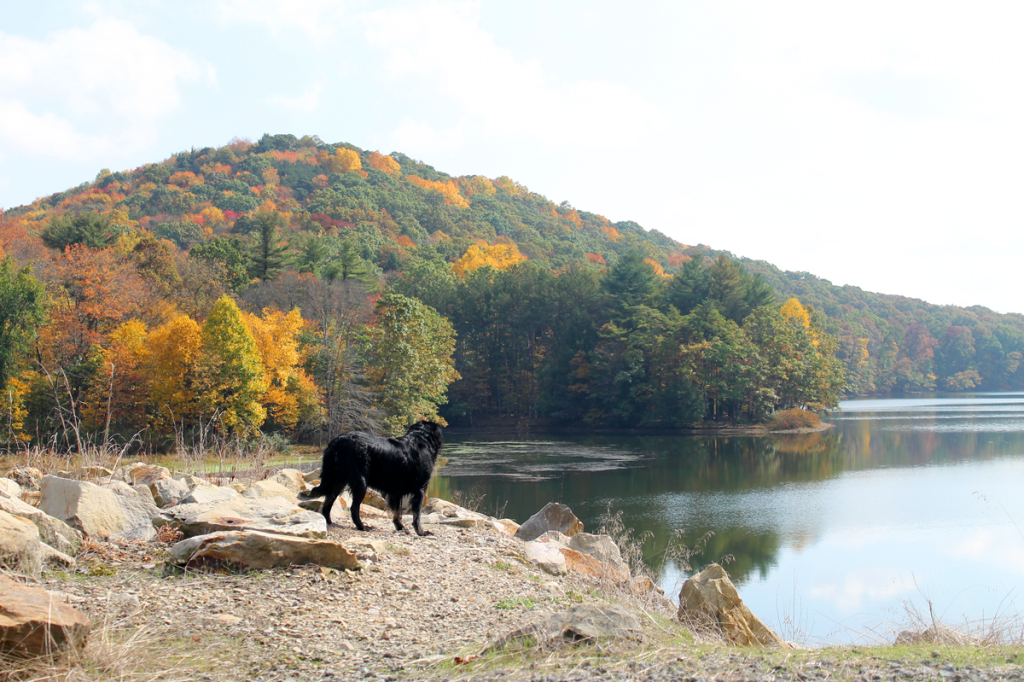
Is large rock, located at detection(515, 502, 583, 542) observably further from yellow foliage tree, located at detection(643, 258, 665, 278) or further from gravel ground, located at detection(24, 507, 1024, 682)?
yellow foliage tree, located at detection(643, 258, 665, 278)

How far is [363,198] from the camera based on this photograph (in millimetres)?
93938

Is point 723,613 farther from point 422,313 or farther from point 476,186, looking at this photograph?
point 476,186

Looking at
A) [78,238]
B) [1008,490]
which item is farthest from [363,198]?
[1008,490]

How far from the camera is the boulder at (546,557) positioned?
7047 millimetres

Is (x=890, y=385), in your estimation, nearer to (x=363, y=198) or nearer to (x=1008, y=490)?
(x=363, y=198)

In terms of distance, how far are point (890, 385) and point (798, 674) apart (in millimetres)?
101991

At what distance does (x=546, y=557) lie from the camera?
284 inches

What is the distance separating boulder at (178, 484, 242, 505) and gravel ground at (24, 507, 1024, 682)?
932 mm

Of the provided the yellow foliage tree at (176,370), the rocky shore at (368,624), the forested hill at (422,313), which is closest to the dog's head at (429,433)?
the rocky shore at (368,624)

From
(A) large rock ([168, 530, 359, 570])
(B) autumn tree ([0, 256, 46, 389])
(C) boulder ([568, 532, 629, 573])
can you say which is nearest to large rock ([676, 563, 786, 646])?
(C) boulder ([568, 532, 629, 573])

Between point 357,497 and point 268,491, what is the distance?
5.86ft

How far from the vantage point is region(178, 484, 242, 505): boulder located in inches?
274

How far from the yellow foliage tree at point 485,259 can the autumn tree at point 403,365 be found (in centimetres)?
3152

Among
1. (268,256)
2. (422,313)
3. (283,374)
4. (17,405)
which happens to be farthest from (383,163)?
(17,405)
